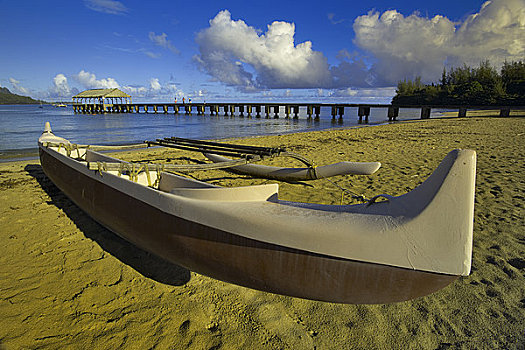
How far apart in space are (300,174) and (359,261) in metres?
3.06

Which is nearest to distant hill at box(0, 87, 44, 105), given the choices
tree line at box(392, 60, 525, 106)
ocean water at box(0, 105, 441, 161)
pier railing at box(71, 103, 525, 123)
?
pier railing at box(71, 103, 525, 123)

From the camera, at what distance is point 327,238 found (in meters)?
1.62

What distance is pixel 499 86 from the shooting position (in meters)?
29.5

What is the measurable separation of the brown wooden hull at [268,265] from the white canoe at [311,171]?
96.9 inches

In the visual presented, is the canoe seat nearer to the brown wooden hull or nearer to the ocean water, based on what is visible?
the brown wooden hull

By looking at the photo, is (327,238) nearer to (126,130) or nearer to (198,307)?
(198,307)

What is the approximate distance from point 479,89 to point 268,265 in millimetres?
41900

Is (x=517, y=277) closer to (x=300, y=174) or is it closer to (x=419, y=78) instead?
(x=300, y=174)

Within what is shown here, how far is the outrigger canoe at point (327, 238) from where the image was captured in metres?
1.50

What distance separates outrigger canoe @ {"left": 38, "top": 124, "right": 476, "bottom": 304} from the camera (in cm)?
150

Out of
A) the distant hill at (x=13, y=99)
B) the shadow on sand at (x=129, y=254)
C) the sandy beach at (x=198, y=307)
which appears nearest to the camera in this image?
the sandy beach at (x=198, y=307)

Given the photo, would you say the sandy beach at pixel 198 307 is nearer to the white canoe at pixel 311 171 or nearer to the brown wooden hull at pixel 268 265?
A: the brown wooden hull at pixel 268 265

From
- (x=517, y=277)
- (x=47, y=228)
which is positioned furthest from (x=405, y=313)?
(x=47, y=228)

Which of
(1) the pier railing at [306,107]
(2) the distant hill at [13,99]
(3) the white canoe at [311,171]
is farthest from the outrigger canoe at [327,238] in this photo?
(2) the distant hill at [13,99]
